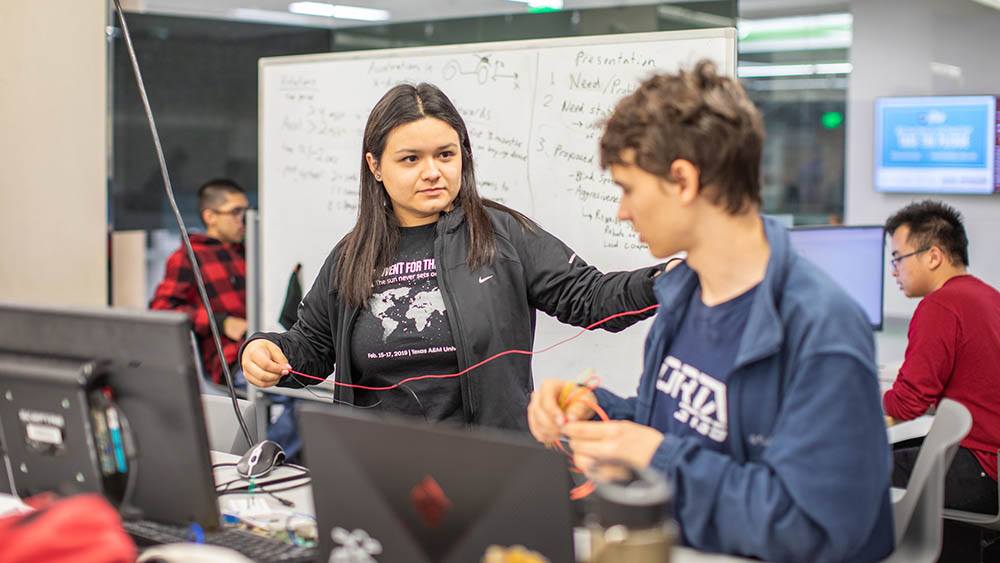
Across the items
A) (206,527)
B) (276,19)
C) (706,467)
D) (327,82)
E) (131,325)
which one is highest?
(276,19)

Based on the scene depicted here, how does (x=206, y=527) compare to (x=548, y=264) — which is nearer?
(x=206, y=527)

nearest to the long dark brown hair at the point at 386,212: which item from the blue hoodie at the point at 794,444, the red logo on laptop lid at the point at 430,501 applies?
the blue hoodie at the point at 794,444

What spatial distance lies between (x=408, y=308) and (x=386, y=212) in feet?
0.85

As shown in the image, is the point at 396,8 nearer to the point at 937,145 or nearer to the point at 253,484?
the point at 937,145

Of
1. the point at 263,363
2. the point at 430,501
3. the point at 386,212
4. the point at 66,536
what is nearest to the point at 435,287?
the point at 386,212

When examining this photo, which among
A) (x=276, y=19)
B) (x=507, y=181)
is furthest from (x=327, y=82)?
(x=276, y=19)

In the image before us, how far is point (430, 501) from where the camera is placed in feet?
3.91

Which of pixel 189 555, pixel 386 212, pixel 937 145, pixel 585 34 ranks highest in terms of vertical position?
pixel 585 34

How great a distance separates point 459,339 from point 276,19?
4.37 m

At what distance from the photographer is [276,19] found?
5984mm

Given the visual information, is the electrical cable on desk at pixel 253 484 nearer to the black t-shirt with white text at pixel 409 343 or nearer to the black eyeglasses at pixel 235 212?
the black t-shirt with white text at pixel 409 343

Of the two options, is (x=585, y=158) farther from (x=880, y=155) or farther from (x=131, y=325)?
(x=880, y=155)

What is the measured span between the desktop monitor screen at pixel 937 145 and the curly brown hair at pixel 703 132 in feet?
15.0

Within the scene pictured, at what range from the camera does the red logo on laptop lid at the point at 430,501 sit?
3.87 feet
